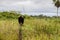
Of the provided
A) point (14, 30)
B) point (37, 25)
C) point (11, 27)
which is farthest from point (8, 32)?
point (37, 25)

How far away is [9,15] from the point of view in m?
28.9

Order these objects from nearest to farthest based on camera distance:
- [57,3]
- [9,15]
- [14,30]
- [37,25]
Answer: [14,30], [37,25], [9,15], [57,3]

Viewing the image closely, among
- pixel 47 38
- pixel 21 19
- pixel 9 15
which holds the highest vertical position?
pixel 21 19

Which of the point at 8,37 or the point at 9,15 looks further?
the point at 9,15

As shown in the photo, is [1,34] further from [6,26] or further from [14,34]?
[6,26]

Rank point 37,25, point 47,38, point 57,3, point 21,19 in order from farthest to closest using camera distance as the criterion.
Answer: point 57,3, point 37,25, point 47,38, point 21,19

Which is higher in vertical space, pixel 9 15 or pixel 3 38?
pixel 3 38

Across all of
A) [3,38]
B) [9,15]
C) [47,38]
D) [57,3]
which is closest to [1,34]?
[3,38]

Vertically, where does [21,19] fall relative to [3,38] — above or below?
above

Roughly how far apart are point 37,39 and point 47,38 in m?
0.58

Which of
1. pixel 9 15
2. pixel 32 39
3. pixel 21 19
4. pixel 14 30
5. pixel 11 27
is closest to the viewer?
pixel 21 19

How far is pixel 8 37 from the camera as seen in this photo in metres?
9.89

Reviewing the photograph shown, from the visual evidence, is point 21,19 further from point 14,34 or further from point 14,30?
point 14,30

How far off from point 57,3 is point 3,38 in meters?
26.8
